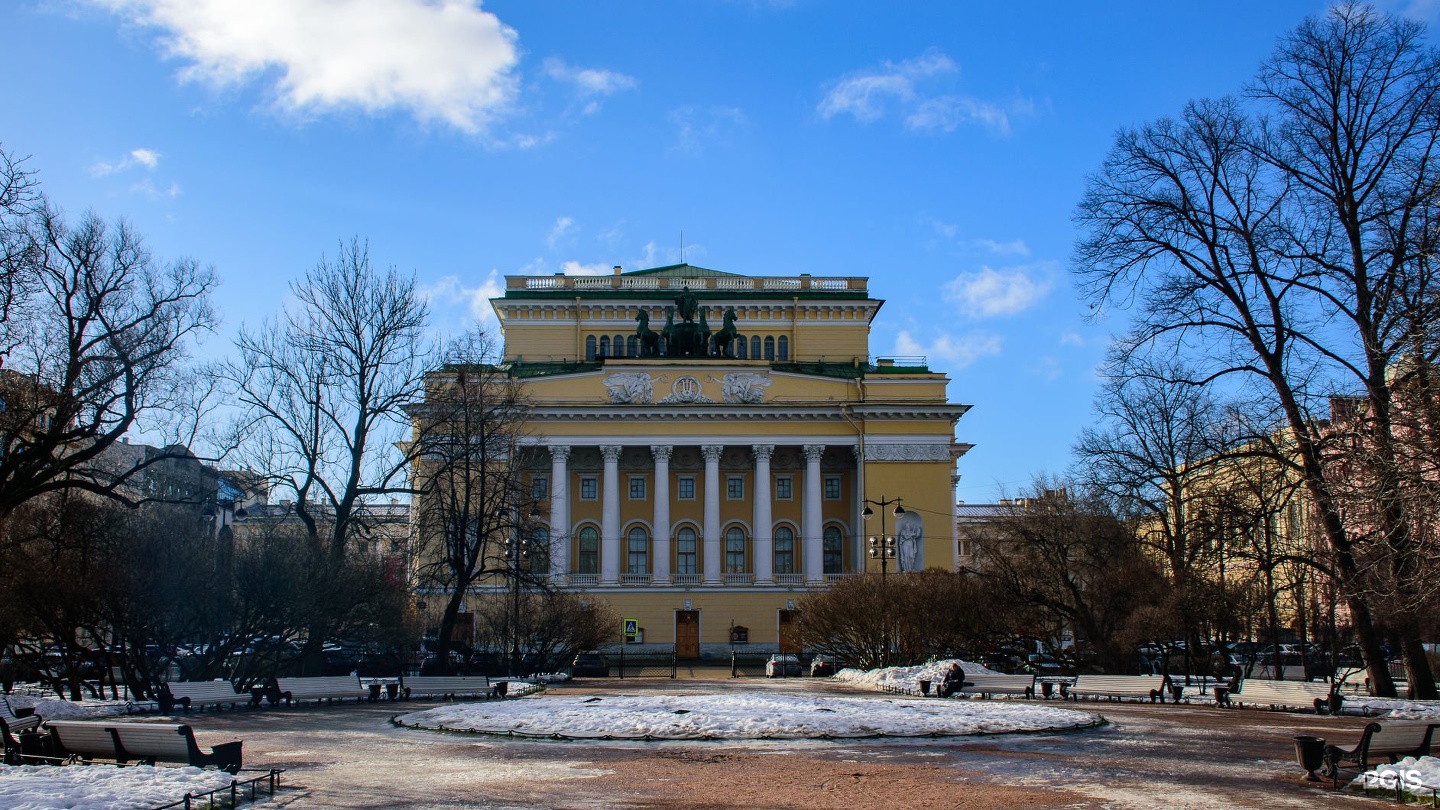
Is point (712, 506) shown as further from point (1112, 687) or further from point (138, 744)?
point (138, 744)

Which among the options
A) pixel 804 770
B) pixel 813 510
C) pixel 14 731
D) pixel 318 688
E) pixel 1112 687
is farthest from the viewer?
pixel 813 510

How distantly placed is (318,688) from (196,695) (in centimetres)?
295

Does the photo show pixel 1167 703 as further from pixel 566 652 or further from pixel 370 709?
pixel 566 652

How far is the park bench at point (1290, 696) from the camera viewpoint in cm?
2205

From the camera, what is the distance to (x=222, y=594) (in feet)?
80.3

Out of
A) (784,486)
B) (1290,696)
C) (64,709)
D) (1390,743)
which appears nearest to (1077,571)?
(1290,696)

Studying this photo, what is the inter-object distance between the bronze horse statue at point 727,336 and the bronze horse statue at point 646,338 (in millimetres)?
3101

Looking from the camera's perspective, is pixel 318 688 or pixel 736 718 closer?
pixel 736 718

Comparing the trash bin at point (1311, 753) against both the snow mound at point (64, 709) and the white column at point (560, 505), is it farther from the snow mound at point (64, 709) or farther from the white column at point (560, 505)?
the white column at point (560, 505)

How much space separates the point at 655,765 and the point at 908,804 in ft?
12.3

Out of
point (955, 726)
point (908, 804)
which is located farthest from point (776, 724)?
point (908, 804)

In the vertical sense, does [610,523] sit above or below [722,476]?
below

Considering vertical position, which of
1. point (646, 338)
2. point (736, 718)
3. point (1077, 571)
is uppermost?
point (646, 338)

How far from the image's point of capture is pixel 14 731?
14.8m
